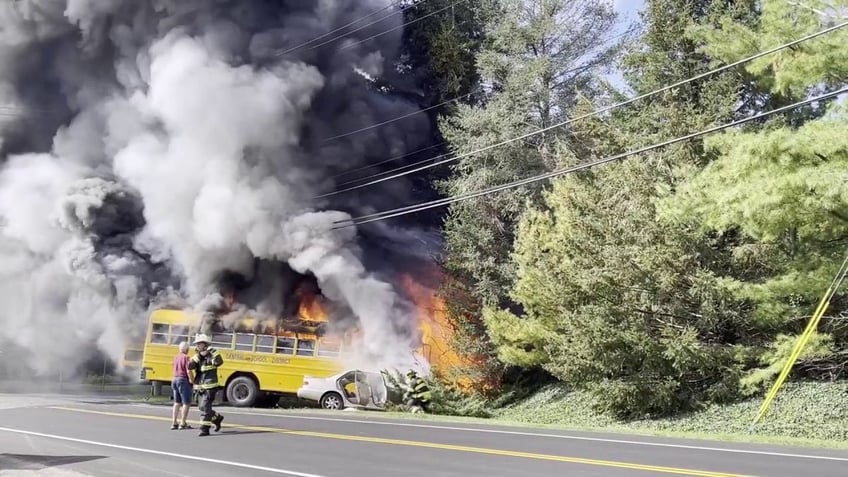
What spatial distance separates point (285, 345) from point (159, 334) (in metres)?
3.58

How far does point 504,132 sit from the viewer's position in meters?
24.7

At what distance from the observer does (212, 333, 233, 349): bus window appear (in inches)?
832

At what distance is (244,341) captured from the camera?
2105 centimetres

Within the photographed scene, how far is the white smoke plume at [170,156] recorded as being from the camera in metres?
22.1

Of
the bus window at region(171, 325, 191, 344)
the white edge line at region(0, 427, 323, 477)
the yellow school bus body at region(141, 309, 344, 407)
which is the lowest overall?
the white edge line at region(0, 427, 323, 477)

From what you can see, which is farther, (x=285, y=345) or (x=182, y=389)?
(x=285, y=345)

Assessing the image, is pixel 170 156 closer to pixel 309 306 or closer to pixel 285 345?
pixel 309 306

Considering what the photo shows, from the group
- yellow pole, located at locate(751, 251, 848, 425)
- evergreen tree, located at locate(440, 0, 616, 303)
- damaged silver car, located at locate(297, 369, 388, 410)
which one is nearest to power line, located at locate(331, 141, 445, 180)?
evergreen tree, located at locate(440, 0, 616, 303)

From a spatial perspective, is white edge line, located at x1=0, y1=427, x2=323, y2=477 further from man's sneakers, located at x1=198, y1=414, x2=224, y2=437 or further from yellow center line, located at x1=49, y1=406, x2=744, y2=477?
yellow center line, located at x1=49, y1=406, x2=744, y2=477

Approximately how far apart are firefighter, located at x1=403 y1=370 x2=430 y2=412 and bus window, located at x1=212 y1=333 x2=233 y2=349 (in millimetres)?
5078

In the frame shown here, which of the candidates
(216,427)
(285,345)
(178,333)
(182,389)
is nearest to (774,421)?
(216,427)

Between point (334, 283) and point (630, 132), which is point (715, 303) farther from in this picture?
point (334, 283)

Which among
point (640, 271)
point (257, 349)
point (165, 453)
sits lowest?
point (165, 453)

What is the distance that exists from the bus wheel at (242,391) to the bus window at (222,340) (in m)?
0.99
